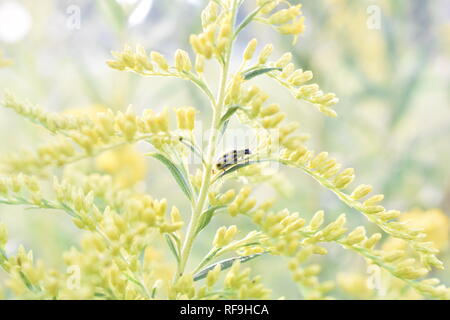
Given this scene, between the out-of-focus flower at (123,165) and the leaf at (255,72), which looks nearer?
the leaf at (255,72)

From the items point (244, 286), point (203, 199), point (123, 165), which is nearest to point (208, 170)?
point (203, 199)

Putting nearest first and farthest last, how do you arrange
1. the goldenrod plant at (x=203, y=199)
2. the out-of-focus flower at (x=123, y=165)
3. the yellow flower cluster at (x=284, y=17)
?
the goldenrod plant at (x=203, y=199)
the yellow flower cluster at (x=284, y=17)
the out-of-focus flower at (x=123, y=165)

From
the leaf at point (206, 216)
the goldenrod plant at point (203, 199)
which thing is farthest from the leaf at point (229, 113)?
the leaf at point (206, 216)

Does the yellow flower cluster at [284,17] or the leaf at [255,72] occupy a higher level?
the yellow flower cluster at [284,17]

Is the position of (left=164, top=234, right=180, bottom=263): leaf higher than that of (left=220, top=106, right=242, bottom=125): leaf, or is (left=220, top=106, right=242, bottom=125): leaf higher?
(left=220, top=106, right=242, bottom=125): leaf

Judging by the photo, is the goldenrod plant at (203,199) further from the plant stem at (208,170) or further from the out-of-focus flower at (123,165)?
the out-of-focus flower at (123,165)

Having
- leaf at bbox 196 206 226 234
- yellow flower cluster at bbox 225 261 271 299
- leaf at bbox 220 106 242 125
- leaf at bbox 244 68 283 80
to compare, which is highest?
leaf at bbox 244 68 283 80

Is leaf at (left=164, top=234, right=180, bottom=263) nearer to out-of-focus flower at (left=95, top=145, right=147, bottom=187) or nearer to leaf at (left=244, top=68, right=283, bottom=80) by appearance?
leaf at (left=244, top=68, right=283, bottom=80)

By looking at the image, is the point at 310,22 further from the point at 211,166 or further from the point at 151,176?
the point at 211,166

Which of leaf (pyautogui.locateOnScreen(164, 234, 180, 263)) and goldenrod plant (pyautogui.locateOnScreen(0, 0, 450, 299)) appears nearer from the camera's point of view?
goldenrod plant (pyautogui.locateOnScreen(0, 0, 450, 299))

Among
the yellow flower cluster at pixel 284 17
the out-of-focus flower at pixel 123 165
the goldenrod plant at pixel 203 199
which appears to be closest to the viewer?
the goldenrod plant at pixel 203 199

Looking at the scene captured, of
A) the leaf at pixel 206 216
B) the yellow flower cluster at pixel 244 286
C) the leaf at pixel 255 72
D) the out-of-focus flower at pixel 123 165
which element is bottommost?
the yellow flower cluster at pixel 244 286

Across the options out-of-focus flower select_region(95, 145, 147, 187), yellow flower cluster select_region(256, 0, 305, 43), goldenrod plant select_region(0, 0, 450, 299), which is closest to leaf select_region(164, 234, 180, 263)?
goldenrod plant select_region(0, 0, 450, 299)
